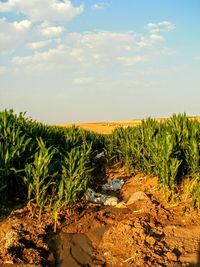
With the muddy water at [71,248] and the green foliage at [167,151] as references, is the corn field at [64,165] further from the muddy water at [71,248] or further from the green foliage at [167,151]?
the muddy water at [71,248]

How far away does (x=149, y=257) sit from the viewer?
175 inches

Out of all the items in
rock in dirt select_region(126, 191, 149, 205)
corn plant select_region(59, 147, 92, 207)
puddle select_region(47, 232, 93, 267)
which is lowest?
puddle select_region(47, 232, 93, 267)

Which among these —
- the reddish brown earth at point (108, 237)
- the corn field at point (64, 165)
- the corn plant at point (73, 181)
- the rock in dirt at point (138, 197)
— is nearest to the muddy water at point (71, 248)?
the reddish brown earth at point (108, 237)

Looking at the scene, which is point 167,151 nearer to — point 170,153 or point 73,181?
point 170,153

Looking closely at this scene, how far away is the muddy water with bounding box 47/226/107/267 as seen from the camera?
4465mm

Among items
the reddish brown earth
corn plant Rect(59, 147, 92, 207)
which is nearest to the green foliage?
the reddish brown earth

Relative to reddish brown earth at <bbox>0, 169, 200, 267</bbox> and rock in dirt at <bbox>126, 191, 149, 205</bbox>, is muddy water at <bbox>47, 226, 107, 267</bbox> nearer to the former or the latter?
reddish brown earth at <bbox>0, 169, 200, 267</bbox>

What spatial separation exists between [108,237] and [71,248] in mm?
465

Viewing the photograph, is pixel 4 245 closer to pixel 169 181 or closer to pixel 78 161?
pixel 78 161

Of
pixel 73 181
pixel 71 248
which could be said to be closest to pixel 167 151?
pixel 73 181

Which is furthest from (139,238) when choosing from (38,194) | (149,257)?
(38,194)

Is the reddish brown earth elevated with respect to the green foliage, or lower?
lower

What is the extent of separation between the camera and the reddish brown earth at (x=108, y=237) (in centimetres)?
443

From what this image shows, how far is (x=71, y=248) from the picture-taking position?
4789 millimetres
